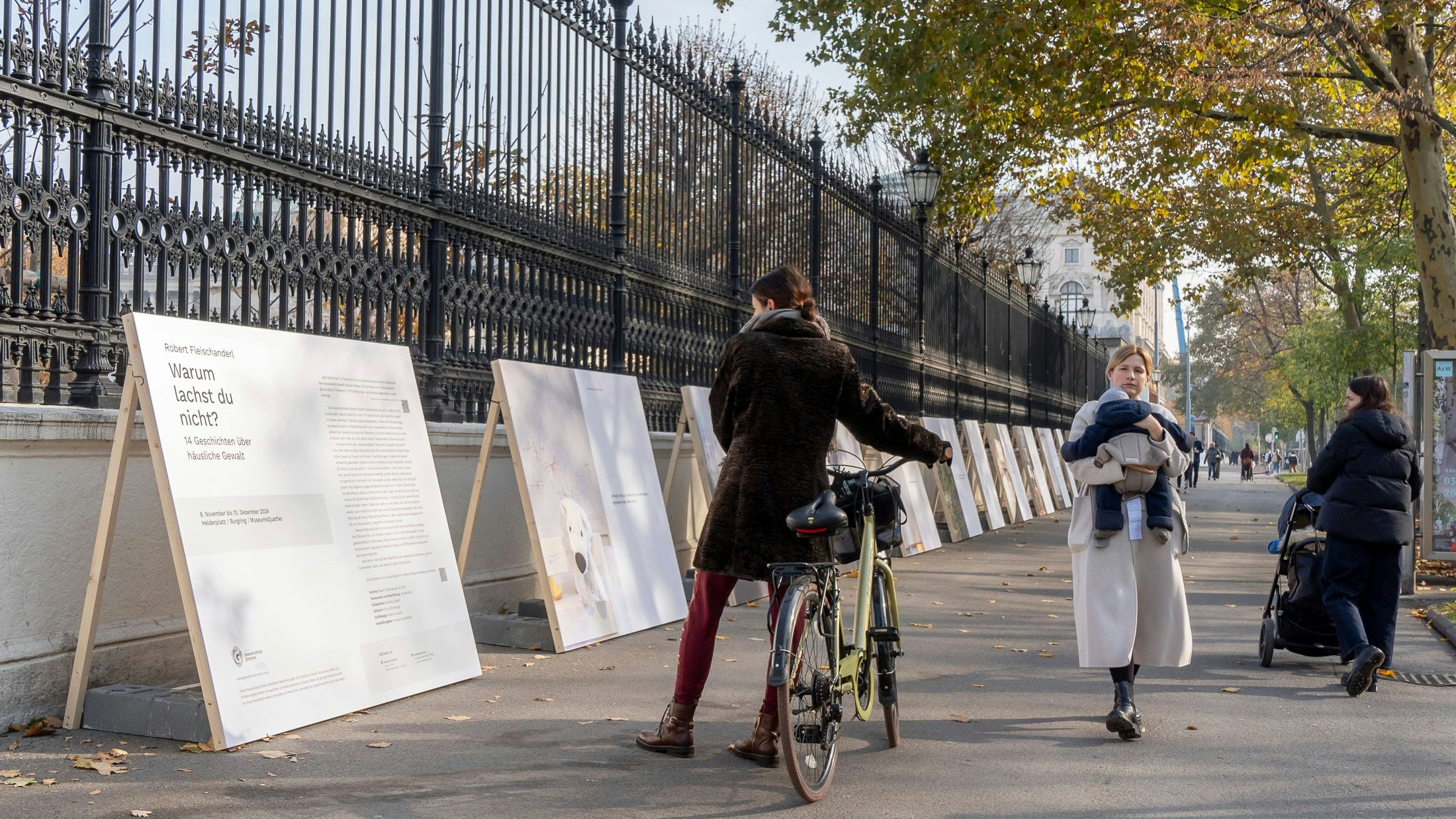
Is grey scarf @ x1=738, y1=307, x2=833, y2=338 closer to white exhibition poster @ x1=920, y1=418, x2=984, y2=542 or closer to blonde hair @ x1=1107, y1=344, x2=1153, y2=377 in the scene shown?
blonde hair @ x1=1107, y1=344, x2=1153, y2=377

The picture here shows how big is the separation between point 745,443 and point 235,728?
2095 mm

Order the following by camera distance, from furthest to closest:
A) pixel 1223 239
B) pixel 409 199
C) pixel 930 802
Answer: pixel 1223 239, pixel 409 199, pixel 930 802


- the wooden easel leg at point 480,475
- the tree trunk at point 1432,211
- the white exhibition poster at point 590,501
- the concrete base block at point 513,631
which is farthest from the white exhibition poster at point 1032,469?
the wooden easel leg at point 480,475

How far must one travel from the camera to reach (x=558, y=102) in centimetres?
972

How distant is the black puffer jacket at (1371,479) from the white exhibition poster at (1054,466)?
60.8ft

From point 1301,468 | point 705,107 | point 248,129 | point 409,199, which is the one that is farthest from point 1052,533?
point 1301,468

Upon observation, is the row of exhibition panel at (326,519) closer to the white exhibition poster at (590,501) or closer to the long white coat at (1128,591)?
the white exhibition poster at (590,501)

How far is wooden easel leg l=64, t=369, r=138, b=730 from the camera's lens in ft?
17.1

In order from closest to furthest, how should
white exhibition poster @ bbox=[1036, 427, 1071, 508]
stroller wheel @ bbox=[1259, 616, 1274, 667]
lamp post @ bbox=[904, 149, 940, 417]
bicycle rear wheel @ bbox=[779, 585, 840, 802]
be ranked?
bicycle rear wheel @ bbox=[779, 585, 840, 802]
stroller wheel @ bbox=[1259, 616, 1274, 667]
lamp post @ bbox=[904, 149, 940, 417]
white exhibition poster @ bbox=[1036, 427, 1071, 508]

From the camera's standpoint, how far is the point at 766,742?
5324 mm

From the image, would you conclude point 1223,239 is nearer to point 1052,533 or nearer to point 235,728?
point 1052,533

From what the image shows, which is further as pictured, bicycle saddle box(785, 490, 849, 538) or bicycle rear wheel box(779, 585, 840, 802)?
bicycle saddle box(785, 490, 849, 538)

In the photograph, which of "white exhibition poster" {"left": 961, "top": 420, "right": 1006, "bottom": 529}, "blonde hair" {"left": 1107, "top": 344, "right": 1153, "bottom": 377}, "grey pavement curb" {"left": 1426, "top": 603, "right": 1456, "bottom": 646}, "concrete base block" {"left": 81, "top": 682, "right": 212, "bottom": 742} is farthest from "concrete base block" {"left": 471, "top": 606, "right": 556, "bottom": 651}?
"white exhibition poster" {"left": 961, "top": 420, "right": 1006, "bottom": 529}

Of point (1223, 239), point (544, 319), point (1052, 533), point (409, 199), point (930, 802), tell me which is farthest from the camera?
point (1223, 239)
